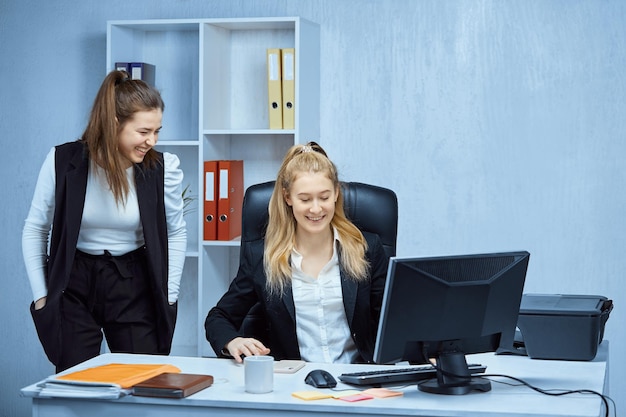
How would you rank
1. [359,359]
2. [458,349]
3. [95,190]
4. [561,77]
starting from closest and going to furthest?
1. [458,349]
2. [359,359]
3. [95,190]
4. [561,77]

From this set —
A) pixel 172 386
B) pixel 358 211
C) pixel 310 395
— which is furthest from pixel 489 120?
pixel 172 386

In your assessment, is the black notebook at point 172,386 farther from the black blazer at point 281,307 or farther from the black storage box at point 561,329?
the black storage box at point 561,329

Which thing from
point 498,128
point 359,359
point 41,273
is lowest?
point 359,359

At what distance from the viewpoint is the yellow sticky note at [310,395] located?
84.2 inches

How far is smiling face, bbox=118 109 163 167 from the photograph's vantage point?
2.93 m

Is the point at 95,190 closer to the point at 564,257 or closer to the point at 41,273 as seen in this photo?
the point at 41,273

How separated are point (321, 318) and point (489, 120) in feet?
5.69

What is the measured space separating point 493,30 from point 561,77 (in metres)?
0.37

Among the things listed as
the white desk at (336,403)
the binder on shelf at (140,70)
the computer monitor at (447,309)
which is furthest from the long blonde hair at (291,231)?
the binder on shelf at (140,70)

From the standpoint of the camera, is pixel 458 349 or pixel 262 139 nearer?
pixel 458 349

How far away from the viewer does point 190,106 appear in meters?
4.39

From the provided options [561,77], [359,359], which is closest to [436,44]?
[561,77]

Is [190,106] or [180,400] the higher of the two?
[190,106]

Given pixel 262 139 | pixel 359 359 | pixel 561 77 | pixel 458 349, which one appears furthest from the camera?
pixel 262 139
